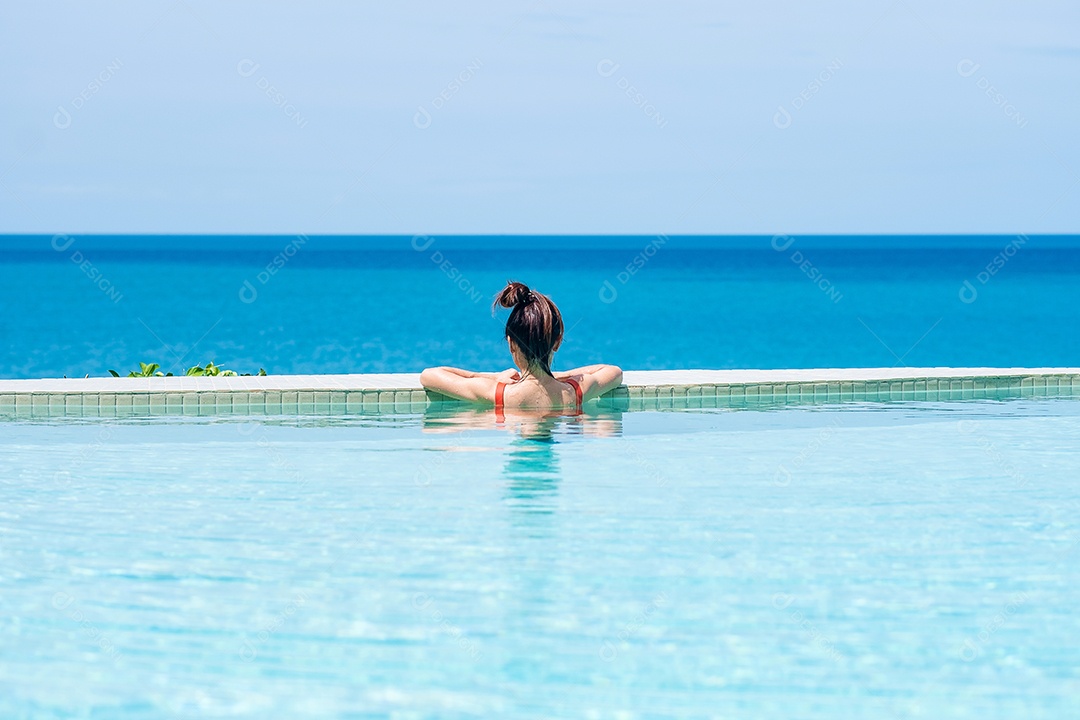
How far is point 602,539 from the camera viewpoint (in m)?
5.44

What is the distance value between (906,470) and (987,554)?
183 cm

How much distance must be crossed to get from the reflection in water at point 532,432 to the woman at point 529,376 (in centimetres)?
10

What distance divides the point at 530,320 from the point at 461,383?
100 cm

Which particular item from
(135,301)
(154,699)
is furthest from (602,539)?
(135,301)

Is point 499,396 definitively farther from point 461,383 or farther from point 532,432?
point 532,432

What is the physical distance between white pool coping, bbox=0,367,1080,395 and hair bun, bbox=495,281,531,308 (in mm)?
1341

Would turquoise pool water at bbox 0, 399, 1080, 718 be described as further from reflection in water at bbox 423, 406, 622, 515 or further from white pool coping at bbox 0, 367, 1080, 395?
white pool coping at bbox 0, 367, 1080, 395

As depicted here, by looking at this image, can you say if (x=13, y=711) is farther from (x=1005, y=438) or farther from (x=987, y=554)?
(x=1005, y=438)

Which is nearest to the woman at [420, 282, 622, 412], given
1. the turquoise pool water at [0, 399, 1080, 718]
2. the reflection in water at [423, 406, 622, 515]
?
the reflection in water at [423, 406, 622, 515]

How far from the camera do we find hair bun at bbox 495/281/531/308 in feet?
26.6

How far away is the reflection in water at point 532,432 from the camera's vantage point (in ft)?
20.7

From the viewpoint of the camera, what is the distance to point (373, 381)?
960 cm

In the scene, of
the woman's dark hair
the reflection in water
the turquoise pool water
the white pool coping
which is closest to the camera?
the turquoise pool water

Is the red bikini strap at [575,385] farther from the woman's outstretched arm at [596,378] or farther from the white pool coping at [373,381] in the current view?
the white pool coping at [373,381]
